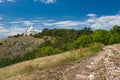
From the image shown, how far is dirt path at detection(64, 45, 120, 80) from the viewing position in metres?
13.1

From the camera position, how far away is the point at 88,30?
121 meters

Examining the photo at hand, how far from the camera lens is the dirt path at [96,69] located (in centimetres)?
1306

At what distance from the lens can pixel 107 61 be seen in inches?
611

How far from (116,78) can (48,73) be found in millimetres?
3510

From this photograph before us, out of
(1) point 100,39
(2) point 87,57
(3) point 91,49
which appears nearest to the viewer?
(2) point 87,57

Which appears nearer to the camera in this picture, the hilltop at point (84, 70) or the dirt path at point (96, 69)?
the dirt path at point (96, 69)

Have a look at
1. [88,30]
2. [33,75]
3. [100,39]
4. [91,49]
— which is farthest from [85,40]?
[33,75]

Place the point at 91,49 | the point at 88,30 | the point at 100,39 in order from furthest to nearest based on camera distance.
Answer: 1. the point at 88,30
2. the point at 100,39
3. the point at 91,49

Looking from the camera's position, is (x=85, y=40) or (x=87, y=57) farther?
(x=85, y=40)

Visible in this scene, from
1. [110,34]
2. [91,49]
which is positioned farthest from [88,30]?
[91,49]

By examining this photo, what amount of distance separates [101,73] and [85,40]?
209ft

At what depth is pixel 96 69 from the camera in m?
14.1

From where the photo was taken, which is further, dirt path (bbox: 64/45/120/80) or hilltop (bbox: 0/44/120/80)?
hilltop (bbox: 0/44/120/80)

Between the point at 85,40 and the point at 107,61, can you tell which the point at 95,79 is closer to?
the point at 107,61
